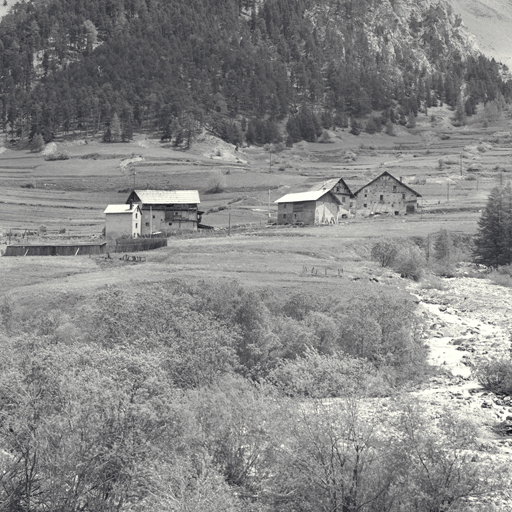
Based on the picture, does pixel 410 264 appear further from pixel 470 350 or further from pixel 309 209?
pixel 309 209

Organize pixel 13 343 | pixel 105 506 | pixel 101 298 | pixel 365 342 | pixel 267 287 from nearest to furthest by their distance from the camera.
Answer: pixel 105 506, pixel 13 343, pixel 365 342, pixel 101 298, pixel 267 287

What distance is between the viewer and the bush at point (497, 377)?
3838 centimetres

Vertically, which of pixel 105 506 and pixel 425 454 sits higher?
pixel 425 454

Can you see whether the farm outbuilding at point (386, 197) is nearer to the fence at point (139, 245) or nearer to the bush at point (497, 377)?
the fence at point (139, 245)

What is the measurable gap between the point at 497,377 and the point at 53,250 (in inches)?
2296

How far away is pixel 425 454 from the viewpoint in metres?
20.7

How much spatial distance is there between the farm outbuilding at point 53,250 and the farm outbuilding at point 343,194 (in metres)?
48.5

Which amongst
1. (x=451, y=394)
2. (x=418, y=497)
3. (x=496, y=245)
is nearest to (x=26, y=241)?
(x=496, y=245)

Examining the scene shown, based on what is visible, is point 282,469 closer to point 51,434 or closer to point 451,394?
point 51,434

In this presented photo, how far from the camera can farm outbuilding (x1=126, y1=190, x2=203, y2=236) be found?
11100 centimetres

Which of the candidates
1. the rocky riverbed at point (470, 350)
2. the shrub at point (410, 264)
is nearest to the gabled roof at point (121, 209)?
the shrub at point (410, 264)

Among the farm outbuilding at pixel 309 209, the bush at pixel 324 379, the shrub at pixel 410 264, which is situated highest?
the farm outbuilding at pixel 309 209

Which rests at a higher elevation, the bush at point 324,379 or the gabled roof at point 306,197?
the gabled roof at point 306,197

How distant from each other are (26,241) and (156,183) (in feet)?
218
